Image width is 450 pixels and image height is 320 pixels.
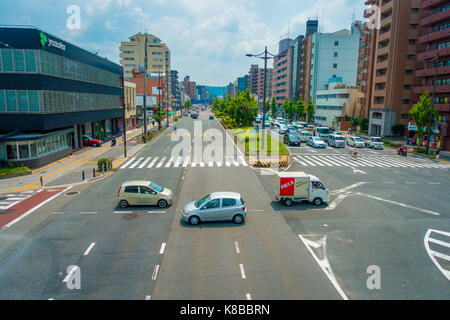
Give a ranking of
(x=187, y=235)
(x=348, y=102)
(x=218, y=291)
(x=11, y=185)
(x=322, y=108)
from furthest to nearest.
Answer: (x=322, y=108) < (x=348, y=102) < (x=11, y=185) < (x=187, y=235) < (x=218, y=291)

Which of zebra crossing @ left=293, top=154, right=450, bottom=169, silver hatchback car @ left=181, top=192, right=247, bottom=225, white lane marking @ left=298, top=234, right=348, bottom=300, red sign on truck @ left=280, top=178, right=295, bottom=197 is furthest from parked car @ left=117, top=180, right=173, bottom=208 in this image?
zebra crossing @ left=293, top=154, right=450, bottom=169

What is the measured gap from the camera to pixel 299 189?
20.8 m

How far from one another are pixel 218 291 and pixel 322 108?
92166 millimetres

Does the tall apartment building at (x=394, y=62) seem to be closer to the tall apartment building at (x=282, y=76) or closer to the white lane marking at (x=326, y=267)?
the white lane marking at (x=326, y=267)

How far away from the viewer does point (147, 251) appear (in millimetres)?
14141

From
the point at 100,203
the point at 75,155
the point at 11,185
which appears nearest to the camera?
the point at 100,203

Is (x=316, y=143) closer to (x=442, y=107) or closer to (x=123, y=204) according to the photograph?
(x=442, y=107)

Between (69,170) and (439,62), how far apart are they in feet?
190

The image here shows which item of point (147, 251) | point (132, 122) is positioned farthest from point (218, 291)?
point (132, 122)

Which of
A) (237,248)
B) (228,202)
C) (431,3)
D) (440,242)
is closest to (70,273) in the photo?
(237,248)

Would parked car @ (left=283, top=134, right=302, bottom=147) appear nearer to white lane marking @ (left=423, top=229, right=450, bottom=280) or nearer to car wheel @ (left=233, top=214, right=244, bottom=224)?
white lane marking @ (left=423, top=229, right=450, bottom=280)

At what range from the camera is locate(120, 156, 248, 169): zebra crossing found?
34.3m

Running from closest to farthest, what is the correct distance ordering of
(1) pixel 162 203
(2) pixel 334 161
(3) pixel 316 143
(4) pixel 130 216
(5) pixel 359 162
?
(4) pixel 130 216 → (1) pixel 162 203 → (5) pixel 359 162 → (2) pixel 334 161 → (3) pixel 316 143
